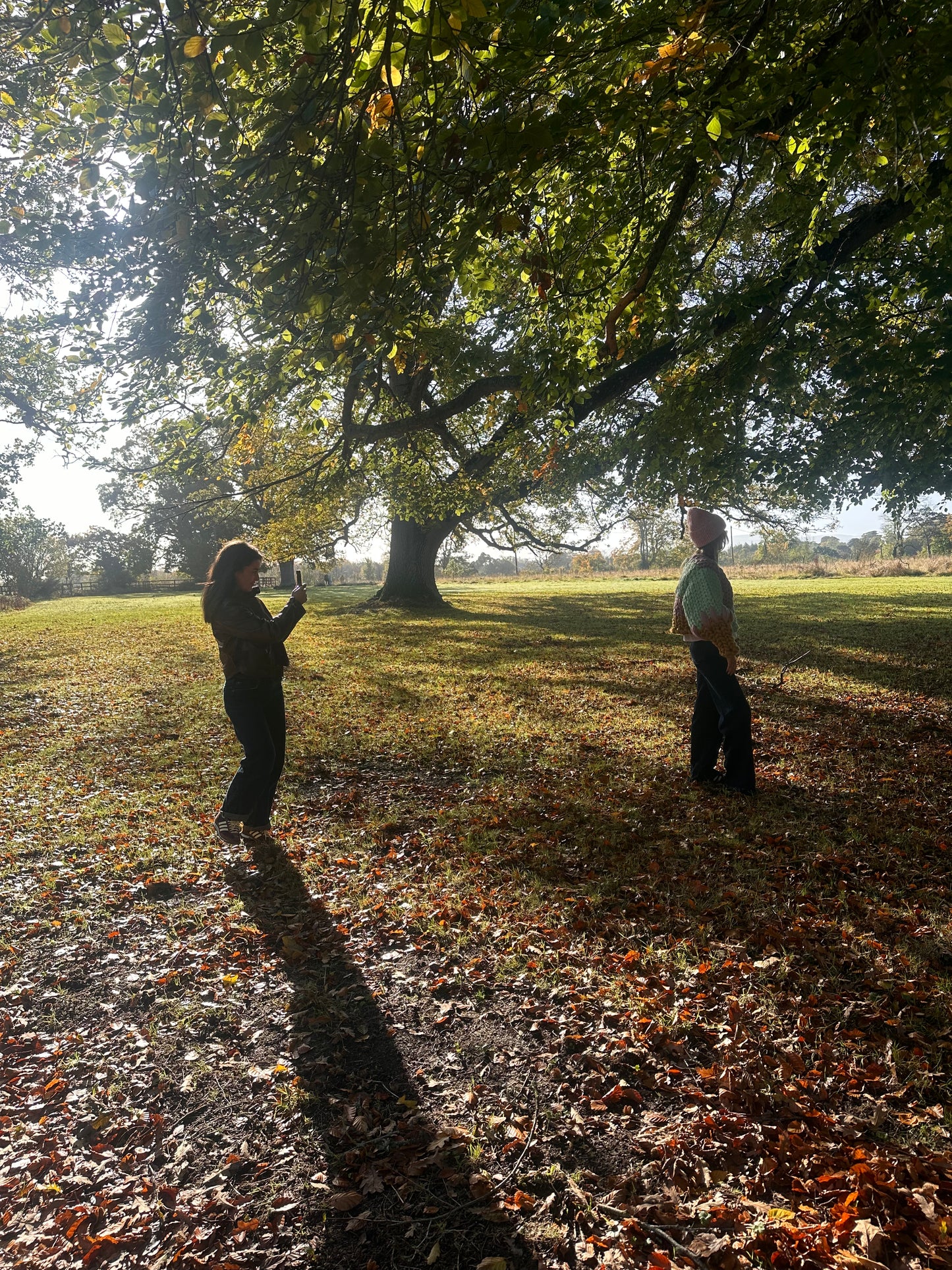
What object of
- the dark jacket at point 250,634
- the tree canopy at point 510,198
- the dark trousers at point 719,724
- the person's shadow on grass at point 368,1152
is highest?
the tree canopy at point 510,198

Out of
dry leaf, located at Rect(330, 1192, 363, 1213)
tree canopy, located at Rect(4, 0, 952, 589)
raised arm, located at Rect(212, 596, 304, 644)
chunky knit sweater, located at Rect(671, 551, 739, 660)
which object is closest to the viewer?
dry leaf, located at Rect(330, 1192, 363, 1213)

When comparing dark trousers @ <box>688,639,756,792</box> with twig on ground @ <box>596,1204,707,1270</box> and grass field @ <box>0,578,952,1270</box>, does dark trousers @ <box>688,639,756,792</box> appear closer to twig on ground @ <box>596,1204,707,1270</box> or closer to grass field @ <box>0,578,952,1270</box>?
grass field @ <box>0,578,952,1270</box>

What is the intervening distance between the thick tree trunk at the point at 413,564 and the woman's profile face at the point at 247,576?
19.7 m

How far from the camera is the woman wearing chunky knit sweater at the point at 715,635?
5992mm

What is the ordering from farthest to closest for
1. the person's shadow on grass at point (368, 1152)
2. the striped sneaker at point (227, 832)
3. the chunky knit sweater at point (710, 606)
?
the striped sneaker at point (227, 832), the chunky knit sweater at point (710, 606), the person's shadow on grass at point (368, 1152)

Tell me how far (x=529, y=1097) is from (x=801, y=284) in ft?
38.7

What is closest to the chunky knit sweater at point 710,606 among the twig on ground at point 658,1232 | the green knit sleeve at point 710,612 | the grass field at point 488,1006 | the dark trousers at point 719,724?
the green knit sleeve at point 710,612

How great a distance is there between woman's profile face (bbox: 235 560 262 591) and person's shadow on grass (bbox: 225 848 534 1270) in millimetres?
2975

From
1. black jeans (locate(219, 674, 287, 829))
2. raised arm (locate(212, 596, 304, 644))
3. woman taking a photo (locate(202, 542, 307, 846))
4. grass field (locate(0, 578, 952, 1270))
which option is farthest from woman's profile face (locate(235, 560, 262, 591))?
Result: grass field (locate(0, 578, 952, 1270))

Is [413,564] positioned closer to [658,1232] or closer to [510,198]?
[510,198]

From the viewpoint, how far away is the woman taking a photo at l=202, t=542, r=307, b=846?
18.5 ft

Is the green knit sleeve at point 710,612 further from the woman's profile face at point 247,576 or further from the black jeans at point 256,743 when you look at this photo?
the woman's profile face at point 247,576

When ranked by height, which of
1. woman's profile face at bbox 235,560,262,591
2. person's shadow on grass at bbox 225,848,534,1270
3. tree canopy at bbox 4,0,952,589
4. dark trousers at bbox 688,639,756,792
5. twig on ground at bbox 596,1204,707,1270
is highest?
tree canopy at bbox 4,0,952,589

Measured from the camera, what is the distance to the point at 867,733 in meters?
8.20
